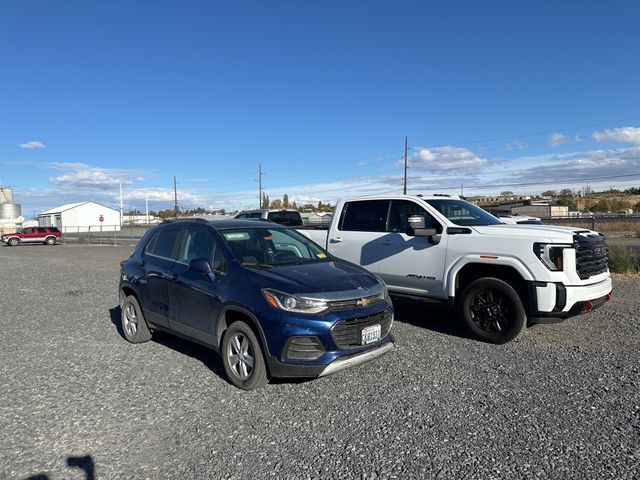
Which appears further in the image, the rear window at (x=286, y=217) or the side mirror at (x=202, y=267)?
the rear window at (x=286, y=217)

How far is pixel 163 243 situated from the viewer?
6168 millimetres

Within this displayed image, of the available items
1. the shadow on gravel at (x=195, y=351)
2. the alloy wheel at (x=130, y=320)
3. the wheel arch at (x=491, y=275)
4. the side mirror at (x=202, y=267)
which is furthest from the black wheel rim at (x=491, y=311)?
the alloy wheel at (x=130, y=320)

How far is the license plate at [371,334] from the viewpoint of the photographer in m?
4.54

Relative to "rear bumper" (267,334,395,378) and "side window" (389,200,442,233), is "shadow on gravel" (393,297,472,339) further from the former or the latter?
"rear bumper" (267,334,395,378)

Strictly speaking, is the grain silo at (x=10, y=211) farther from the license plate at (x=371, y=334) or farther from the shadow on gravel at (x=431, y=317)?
the license plate at (x=371, y=334)

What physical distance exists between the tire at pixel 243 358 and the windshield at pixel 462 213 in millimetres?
3644

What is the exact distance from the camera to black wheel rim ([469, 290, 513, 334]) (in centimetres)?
600

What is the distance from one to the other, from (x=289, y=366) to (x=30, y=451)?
2064 mm

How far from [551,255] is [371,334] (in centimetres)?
261

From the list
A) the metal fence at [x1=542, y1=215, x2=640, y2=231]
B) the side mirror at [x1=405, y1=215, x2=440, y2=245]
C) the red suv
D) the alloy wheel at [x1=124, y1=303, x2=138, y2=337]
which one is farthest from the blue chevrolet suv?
the red suv

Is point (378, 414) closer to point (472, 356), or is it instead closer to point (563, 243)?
point (472, 356)

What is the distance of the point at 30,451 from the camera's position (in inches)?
142

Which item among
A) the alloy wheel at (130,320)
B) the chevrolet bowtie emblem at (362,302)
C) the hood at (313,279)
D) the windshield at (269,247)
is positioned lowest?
the alloy wheel at (130,320)

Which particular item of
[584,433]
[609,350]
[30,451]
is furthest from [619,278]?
[30,451]
